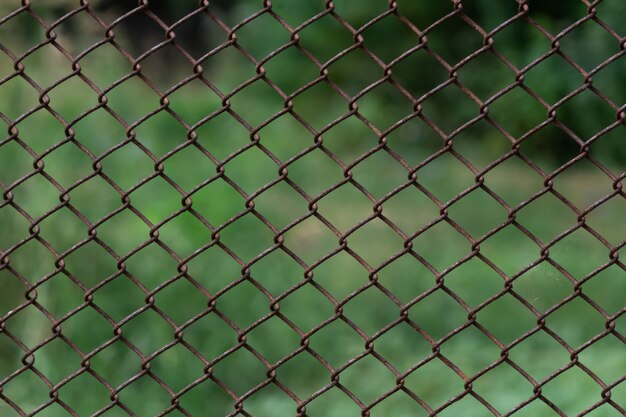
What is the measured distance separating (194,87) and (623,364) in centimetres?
769

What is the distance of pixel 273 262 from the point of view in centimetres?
426

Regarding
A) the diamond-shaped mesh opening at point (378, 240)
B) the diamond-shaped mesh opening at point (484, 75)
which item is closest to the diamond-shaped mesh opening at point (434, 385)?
the diamond-shaped mesh opening at point (378, 240)

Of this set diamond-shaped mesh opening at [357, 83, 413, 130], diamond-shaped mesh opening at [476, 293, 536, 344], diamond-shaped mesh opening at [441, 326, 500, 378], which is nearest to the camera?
diamond-shaped mesh opening at [441, 326, 500, 378]

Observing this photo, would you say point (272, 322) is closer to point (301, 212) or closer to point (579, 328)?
point (579, 328)

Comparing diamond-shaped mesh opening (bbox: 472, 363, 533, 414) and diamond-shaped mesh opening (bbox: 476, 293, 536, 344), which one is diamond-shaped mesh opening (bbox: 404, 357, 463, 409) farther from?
diamond-shaped mesh opening (bbox: 476, 293, 536, 344)

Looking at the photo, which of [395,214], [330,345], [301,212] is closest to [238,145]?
[301,212]

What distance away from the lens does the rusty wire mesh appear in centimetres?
213

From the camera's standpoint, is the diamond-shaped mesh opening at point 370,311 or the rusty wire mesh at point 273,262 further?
the diamond-shaped mesh opening at point 370,311

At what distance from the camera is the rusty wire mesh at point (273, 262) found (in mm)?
2131

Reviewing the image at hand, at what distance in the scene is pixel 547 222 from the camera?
655cm

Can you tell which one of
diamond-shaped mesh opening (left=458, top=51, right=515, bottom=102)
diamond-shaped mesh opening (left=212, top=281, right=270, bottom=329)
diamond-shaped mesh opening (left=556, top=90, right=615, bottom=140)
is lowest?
diamond-shaped mesh opening (left=212, top=281, right=270, bottom=329)

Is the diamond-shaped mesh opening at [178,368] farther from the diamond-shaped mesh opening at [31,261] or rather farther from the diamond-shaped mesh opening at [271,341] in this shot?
the diamond-shaped mesh opening at [31,261]

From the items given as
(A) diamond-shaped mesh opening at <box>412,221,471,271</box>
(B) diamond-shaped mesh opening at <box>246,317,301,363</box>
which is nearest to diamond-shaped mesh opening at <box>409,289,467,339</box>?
(A) diamond-shaped mesh opening at <box>412,221,471,271</box>

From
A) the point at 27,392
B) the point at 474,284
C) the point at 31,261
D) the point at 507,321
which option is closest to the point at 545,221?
the point at 474,284
